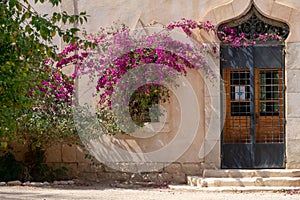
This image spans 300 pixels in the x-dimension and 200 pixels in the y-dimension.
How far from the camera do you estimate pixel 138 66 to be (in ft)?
35.3

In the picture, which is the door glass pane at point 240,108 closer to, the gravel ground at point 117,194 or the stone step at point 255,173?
the stone step at point 255,173

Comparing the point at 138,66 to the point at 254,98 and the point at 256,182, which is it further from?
the point at 256,182

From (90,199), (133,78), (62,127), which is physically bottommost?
(90,199)

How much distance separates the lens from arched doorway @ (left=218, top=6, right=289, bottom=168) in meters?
11.1

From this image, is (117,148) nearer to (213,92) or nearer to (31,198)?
(213,92)

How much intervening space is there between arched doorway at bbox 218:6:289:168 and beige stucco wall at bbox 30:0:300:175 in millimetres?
164

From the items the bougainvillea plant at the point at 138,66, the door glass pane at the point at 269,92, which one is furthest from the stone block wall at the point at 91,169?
the door glass pane at the point at 269,92

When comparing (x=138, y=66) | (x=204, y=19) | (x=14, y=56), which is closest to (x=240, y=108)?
(x=204, y=19)

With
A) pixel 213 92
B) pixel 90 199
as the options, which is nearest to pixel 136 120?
pixel 213 92

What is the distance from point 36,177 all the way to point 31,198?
2.36m

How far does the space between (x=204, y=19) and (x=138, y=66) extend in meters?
1.50

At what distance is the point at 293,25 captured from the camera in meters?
10.9

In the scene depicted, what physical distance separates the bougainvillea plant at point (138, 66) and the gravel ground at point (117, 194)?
142cm

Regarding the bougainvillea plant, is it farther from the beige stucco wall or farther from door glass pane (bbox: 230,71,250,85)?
door glass pane (bbox: 230,71,250,85)
